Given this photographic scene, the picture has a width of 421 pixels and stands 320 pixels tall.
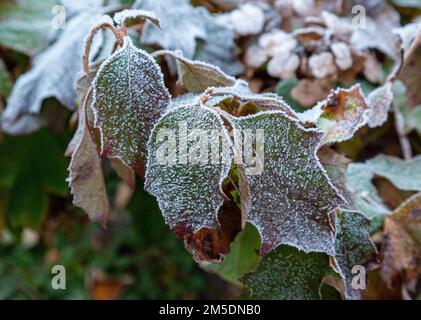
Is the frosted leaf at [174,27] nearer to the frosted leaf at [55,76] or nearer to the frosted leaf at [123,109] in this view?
the frosted leaf at [55,76]

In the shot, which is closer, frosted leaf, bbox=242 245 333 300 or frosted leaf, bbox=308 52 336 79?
frosted leaf, bbox=242 245 333 300

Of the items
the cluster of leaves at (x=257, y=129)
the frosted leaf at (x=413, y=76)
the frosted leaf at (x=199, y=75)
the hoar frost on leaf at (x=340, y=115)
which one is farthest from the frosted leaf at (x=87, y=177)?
the frosted leaf at (x=413, y=76)

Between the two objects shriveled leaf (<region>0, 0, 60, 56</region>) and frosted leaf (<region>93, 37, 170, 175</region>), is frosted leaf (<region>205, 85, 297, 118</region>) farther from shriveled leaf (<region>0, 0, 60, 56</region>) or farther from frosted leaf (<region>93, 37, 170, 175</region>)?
shriveled leaf (<region>0, 0, 60, 56</region>)

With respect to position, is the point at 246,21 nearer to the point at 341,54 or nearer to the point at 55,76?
the point at 341,54

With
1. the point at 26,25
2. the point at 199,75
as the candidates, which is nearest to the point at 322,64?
the point at 199,75

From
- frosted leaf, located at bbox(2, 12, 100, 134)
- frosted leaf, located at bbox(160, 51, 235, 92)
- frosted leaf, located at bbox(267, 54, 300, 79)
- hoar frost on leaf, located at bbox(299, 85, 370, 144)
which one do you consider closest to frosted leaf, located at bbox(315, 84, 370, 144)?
hoar frost on leaf, located at bbox(299, 85, 370, 144)
